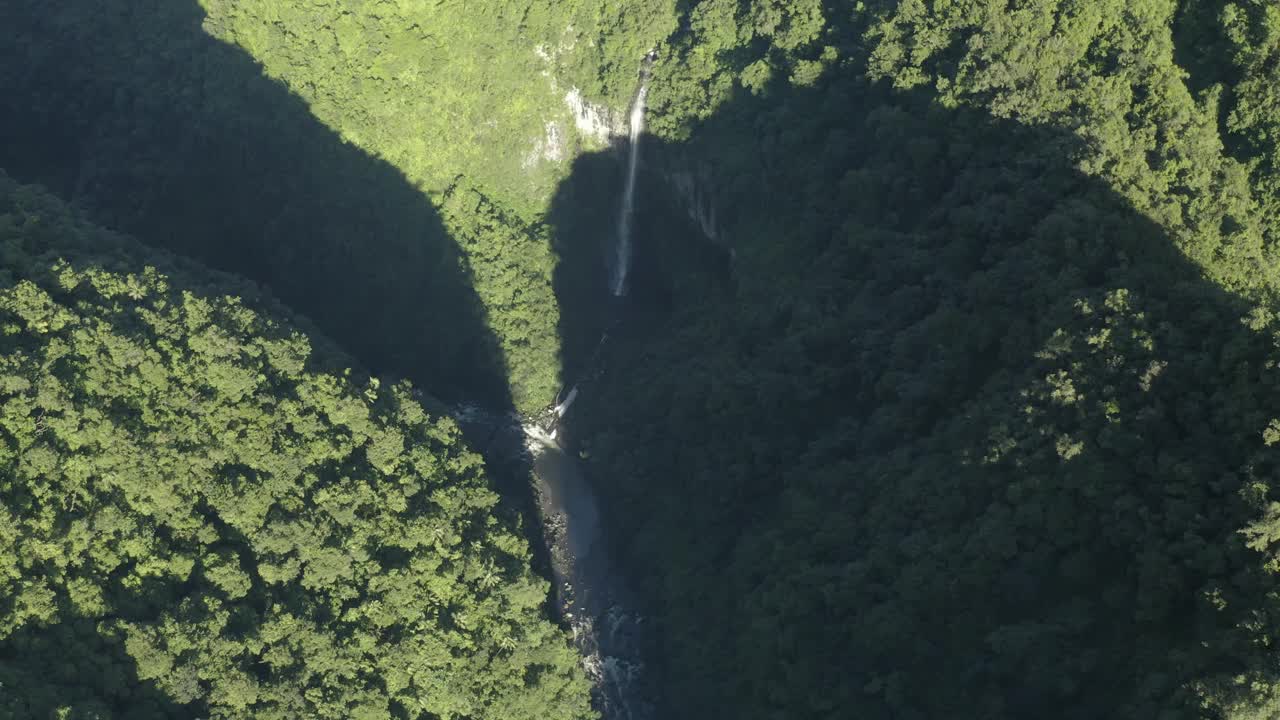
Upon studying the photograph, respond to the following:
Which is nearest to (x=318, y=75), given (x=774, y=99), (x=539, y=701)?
(x=774, y=99)

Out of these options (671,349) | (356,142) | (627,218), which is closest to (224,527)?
(671,349)

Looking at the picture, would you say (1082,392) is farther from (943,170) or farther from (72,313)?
(72,313)

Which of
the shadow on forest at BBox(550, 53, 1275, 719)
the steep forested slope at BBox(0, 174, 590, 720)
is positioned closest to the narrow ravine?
the shadow on forest at BBox(550, 53, 1275, 719)

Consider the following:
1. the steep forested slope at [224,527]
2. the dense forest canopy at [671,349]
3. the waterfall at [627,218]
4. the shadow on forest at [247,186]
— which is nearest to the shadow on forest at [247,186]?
the shadow on forest at [247,186]

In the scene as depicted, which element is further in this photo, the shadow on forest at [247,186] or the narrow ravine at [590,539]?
the shadow on forest at [247,186]

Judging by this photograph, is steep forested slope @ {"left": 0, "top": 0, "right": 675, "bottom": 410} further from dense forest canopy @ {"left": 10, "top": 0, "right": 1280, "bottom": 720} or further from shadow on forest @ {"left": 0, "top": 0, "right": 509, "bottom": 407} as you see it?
dense forest canopy @ {"left": 10, "top": 0, "right": 1280, "bottom": 720}

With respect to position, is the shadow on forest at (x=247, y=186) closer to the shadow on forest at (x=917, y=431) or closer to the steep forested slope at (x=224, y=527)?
the shadow on forest at (x=917, y=431)
